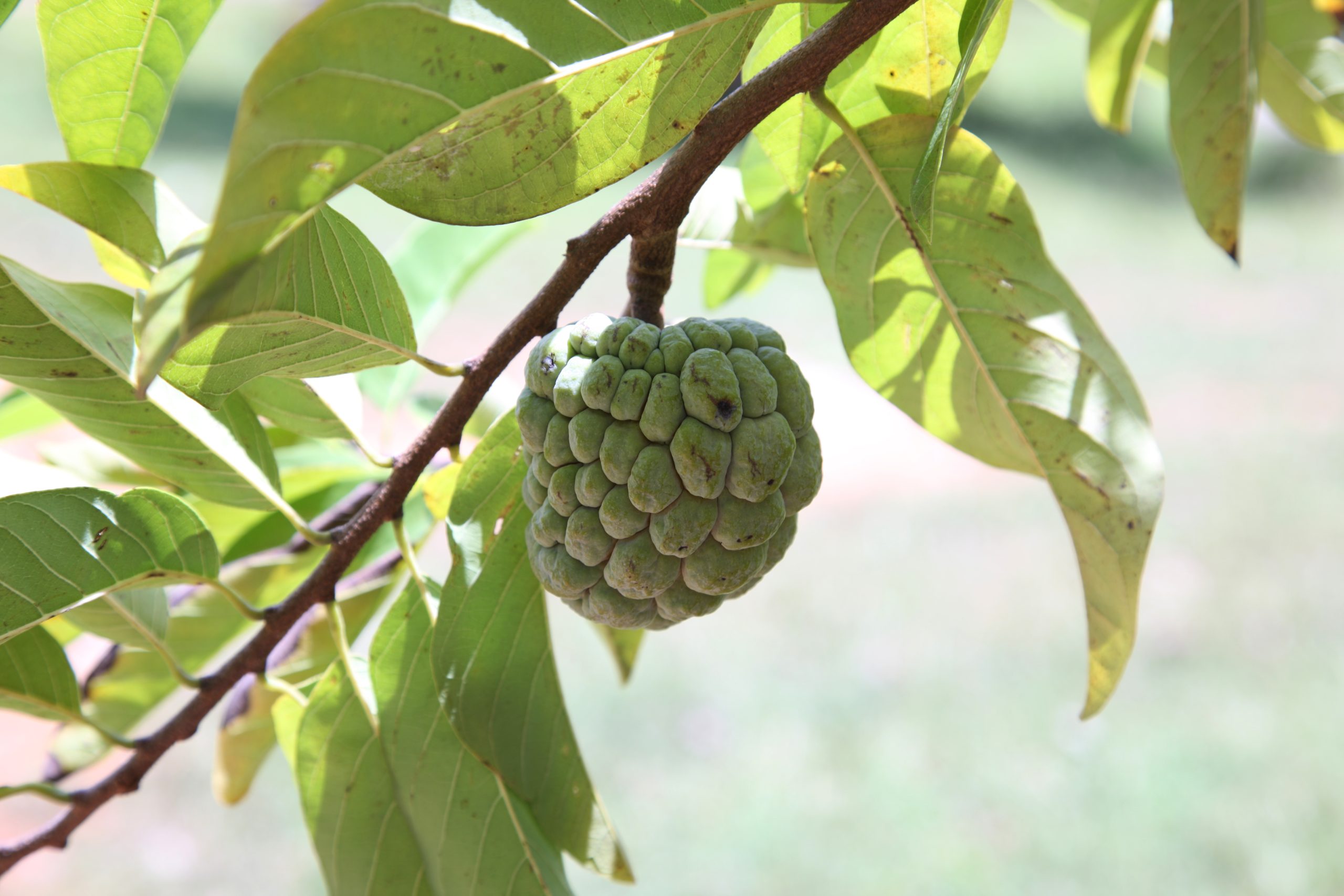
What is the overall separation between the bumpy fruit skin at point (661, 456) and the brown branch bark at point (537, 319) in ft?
0.17

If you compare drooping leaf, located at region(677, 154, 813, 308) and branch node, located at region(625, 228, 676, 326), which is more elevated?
drooping leaf, located at region(677, 154, 813, 308)

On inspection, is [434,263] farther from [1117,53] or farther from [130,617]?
[1117,53]

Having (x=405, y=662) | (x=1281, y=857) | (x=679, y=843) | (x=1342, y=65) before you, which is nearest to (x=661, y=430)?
(x=405, y=662)

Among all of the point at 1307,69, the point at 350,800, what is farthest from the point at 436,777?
the point at 1307,69

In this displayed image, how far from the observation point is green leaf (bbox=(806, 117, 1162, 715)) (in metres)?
0.90

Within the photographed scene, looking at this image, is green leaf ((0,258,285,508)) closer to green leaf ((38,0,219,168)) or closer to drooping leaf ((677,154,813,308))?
green leaf ((38,0,219,168))

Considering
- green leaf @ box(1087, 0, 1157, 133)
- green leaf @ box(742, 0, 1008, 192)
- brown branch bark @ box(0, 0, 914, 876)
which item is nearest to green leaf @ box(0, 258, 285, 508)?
brown branch bark @ box(0, 0, 914, 876)

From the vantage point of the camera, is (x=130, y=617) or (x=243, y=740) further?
(x=243, y=740)

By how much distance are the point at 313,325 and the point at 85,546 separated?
0.31 meters

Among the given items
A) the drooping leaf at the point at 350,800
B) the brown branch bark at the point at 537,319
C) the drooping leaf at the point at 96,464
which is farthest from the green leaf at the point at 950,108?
the drooping leaf at the point at 96,464

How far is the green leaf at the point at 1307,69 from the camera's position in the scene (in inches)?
57.1

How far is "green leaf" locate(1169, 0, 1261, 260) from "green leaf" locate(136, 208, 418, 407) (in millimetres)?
952

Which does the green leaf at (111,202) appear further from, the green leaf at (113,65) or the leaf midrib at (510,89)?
the leaf midrib at (510,89)

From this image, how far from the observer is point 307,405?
3.40 ft
